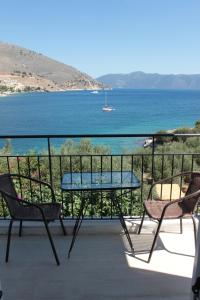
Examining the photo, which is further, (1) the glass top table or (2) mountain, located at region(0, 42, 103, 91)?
(2) mountain, located at region(0, 42, 103, 91)

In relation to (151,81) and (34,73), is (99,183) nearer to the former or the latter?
(34,73)

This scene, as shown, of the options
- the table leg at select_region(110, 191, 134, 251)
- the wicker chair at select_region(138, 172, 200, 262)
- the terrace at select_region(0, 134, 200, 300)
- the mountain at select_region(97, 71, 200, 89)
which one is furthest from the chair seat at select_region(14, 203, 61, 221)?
the mountain at select_region(97, 71, 200, 89)

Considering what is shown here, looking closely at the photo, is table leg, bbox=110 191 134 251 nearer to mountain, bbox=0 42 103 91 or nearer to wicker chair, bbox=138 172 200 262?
wicker chair, bbox=138 172 200 262

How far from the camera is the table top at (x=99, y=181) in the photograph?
258 cm

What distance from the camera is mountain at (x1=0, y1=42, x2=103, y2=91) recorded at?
7169 centimetres

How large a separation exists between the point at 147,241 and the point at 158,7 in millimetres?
5077

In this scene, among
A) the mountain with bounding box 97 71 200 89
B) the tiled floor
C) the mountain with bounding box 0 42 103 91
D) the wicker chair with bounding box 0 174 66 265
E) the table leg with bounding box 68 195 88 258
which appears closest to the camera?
the tiled floor

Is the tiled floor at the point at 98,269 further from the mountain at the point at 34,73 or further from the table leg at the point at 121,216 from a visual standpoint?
the mountain at the point at 34,73

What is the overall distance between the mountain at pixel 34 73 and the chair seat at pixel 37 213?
67981mm

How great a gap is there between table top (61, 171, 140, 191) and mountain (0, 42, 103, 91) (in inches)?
2676

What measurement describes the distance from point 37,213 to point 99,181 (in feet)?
2.06

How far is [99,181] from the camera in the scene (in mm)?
2744

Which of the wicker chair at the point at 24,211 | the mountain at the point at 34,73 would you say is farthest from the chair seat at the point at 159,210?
the mountain at the point at 34,73

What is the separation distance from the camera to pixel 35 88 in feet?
251
